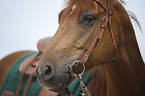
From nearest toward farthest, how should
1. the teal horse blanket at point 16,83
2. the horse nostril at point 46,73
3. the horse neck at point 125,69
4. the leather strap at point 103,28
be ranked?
the horse nostril at point 46,73, the leather strap at point 103,28, the horse neck at point 125,69, the teal horse blanket at point 16,83

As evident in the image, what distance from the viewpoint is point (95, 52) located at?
0.78m

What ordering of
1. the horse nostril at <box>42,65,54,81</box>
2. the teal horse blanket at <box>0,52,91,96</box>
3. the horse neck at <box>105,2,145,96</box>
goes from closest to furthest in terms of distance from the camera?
the horse nostril at <box>42,65,54,81</box>
the horse neck at <box>105,2,145,96</box>
the teal horse blanket at <box>0,52,91,96</box>

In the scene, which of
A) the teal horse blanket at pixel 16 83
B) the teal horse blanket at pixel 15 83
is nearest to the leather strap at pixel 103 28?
the teal horse blanket at pixel 16 83

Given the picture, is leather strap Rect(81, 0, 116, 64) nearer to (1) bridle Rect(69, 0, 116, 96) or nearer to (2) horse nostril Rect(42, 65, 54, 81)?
(1) bridle Rect(69, 0, 116, 96)

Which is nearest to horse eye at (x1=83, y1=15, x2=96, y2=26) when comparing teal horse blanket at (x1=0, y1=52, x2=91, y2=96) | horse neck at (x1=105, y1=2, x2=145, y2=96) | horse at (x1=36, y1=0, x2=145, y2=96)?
horse at (x1=36, y1=0, x2=145, y2=96)

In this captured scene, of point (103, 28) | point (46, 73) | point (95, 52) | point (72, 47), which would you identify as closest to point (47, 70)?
point (46, 73)

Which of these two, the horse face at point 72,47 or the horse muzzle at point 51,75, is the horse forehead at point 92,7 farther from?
the horse muzzle at point 51,75

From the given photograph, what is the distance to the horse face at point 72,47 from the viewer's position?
664mm

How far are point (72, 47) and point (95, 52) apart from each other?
0.15 meters

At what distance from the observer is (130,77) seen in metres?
0.94

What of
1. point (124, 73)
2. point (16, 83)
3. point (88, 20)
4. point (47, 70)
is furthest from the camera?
point (16, 83)

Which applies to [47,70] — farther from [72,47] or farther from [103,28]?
[103,28]

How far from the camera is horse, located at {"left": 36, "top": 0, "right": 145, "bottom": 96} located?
0.68m

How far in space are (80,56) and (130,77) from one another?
44 cm
